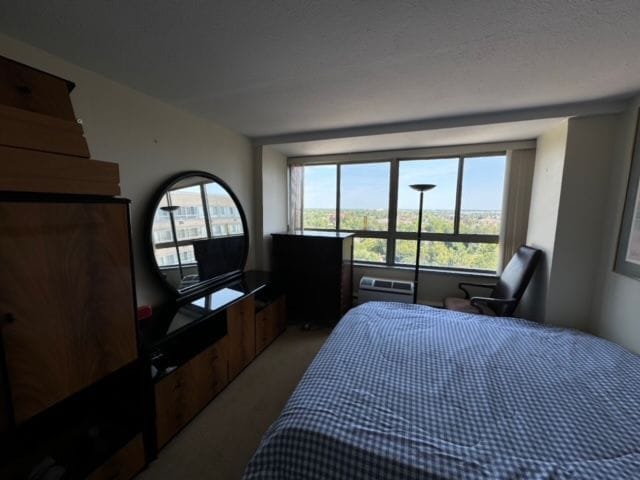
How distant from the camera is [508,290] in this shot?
2.55m

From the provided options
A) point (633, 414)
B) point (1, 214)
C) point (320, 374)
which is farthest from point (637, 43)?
point (1, 214)

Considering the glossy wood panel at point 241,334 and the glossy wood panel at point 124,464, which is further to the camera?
the glossy wood panel at point 241,334

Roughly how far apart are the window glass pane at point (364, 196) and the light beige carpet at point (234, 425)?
1.92m

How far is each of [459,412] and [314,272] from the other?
7.04ft

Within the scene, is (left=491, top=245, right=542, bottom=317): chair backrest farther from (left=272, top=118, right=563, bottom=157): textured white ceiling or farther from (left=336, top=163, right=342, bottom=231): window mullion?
(left=336, top=163, right=342, bottom=231): window mullion

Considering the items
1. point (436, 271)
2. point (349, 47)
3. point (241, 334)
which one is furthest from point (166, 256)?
point (436, 271)

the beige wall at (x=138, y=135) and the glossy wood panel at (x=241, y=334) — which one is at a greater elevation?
the beige wall at (x=138, y=135)

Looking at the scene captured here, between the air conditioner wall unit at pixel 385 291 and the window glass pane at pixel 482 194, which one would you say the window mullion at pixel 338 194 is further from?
the window glass pane at pixel 482 194

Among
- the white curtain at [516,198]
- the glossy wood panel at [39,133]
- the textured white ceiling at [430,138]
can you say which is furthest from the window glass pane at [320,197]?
the glossy wood panel at [39,133]

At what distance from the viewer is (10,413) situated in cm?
91

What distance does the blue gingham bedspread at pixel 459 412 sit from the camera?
0.86 meters

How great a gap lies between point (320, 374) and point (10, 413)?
1.17 metres

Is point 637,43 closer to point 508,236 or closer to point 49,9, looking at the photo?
point 508,236

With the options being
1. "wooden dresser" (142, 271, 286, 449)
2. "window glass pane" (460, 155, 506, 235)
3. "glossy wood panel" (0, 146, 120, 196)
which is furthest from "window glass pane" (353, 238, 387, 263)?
"glossy wood panel" (0, 146, 120, 196)
